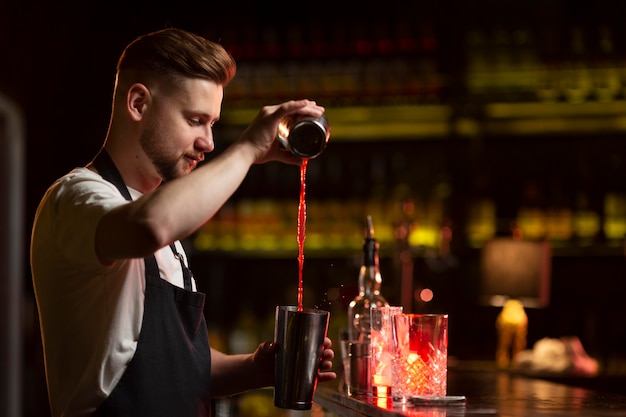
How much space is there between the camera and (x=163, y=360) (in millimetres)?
1437

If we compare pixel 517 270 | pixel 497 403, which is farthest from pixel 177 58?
pixel 517 270

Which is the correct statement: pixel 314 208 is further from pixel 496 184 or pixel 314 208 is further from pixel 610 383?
pixel 610 383

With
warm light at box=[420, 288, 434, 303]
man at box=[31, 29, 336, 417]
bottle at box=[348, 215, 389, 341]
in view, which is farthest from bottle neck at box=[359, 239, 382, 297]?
warm light at box=[420, 288, 434, 303]

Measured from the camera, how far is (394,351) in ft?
5.06

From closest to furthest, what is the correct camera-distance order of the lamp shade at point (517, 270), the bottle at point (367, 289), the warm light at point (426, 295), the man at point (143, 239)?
the man at point (143, 239), the bottle at point (367, 289), the lamp shade at point (517, 270), the warm light at point (426, 295)

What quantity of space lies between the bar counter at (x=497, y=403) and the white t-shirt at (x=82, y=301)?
403 mm

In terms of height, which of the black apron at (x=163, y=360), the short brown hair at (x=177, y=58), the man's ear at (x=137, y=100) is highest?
the short brown hair at (x=177, y=58)

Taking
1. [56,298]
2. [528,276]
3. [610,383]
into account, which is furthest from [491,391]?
[528,276]

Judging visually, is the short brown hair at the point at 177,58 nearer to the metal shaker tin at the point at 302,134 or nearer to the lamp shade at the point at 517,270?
the metal shaker tin at the point at 302,134

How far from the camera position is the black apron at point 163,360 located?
1.40 m

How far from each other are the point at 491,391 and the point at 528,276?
5.81 feet

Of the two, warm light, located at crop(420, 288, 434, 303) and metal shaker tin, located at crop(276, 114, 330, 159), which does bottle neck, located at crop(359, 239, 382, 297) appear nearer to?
metal shaker tin, located at crop(276, 114, 330, 159)

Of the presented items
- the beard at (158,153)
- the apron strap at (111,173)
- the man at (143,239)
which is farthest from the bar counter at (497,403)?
the beard at (158,153)

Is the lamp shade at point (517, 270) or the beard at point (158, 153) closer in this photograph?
the beard at point (158, 153)
